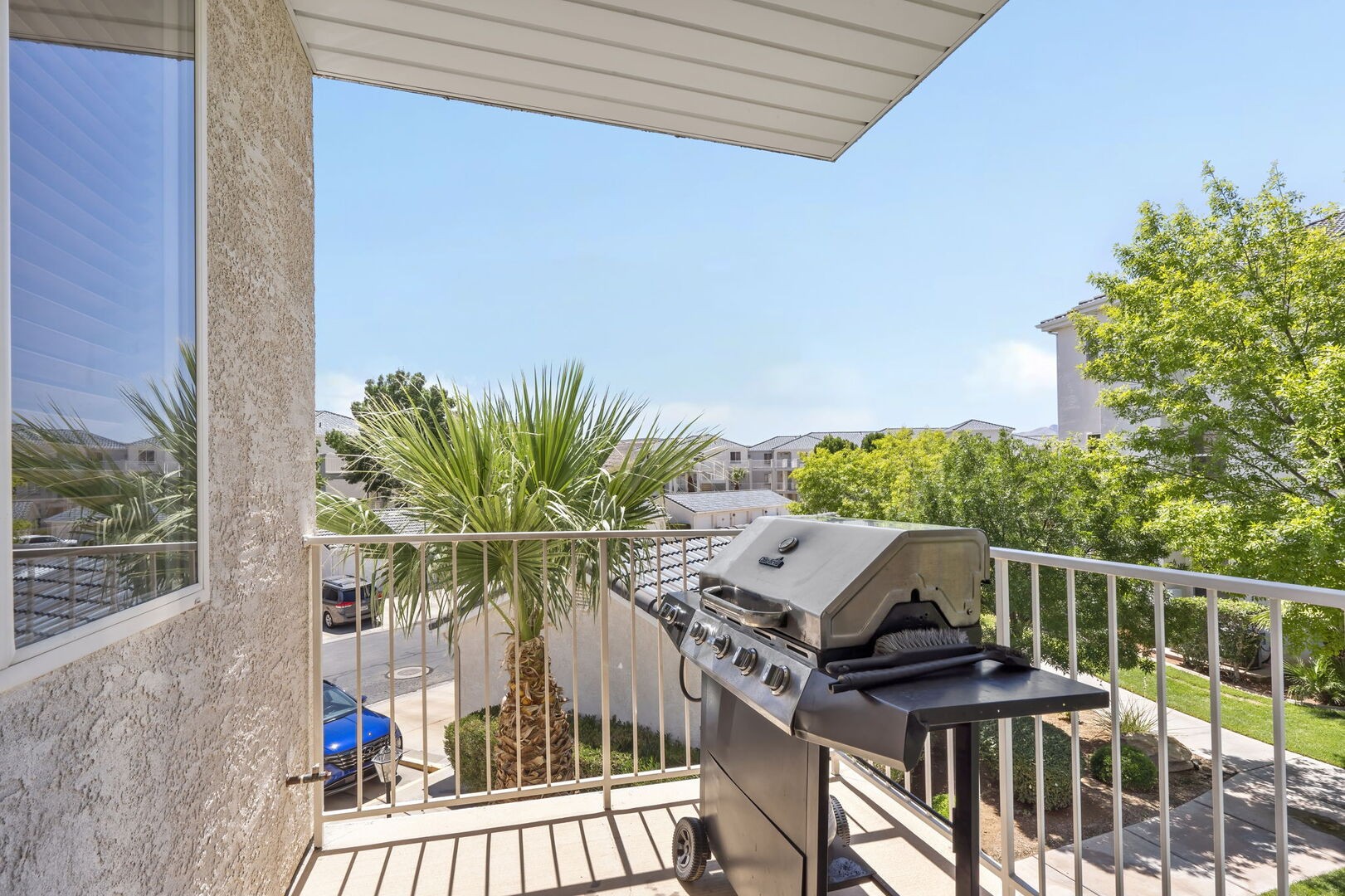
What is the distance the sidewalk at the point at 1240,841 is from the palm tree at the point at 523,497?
23.7ft

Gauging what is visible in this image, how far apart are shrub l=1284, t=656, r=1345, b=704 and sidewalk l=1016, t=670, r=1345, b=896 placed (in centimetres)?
151

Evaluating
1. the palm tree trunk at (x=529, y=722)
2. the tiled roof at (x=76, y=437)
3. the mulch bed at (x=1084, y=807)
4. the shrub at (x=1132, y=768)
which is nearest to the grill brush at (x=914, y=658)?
the tiled roof at (x=76, y=437)

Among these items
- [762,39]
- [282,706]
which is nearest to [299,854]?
[282,706]

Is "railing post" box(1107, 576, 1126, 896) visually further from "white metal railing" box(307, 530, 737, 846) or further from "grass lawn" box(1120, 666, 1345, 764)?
"grass lawn" box(1120, 666, 1345, 764)

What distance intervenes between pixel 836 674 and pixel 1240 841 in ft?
37.4

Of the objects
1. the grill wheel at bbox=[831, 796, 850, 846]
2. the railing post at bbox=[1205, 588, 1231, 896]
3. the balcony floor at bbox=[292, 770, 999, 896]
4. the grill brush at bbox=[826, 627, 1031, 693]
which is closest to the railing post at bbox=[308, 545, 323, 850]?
the balcony floor at bbox=[292, 770, 999, 896]

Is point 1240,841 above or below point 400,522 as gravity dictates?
below

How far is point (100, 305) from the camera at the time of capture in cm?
106

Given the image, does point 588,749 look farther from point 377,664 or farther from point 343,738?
point 377,664

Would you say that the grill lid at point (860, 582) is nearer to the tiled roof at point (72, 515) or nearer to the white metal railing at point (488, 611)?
the white metal railing at point (488, 611)

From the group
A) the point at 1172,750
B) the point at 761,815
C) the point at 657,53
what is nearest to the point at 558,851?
the point at 761,815

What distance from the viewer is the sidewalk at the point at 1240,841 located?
7.83m

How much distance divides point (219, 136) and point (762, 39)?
6.06 feet

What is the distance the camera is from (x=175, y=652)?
1294mm
